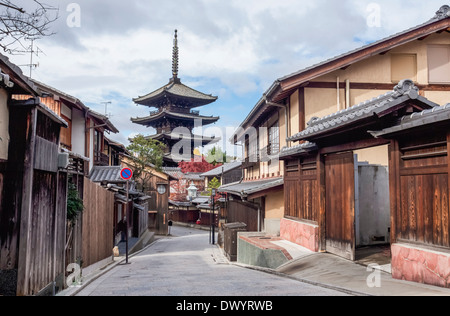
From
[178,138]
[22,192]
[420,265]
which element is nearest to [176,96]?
[178,138]

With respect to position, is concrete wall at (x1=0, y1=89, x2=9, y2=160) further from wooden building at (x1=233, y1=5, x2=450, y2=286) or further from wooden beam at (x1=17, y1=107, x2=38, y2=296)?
wooden building at (x1=233, y1=5, x2=450, y2=286)

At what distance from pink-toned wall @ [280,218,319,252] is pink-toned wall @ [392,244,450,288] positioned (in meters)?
3.64

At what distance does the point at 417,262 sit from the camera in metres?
7.25

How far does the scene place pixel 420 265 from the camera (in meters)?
7.16

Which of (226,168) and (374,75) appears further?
(226,168)

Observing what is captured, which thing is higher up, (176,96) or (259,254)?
(176,96)

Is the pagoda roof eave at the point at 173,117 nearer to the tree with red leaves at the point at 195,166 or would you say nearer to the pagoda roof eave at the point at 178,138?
the pagoda roof eave at the point at 178,138

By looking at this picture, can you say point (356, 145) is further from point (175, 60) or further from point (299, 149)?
point (175, 60)

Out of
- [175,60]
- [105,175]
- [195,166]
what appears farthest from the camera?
[195,166]

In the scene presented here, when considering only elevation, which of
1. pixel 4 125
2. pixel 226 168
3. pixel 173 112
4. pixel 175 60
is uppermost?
pixel 175 60

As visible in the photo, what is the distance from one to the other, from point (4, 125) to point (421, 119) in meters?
7.41

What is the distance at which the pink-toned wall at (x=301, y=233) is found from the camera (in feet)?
37.7
